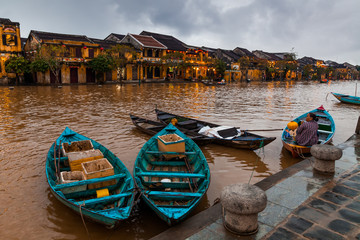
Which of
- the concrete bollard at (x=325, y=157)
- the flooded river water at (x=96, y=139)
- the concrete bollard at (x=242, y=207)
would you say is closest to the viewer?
the concrete bollard at (x=242, y=207)

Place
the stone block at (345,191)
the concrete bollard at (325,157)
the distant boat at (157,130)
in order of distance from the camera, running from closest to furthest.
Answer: the stone block at (345,191), the concrete bollard at (325,157), the distant boat at (157,130)

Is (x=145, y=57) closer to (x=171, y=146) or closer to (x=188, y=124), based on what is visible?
(x=188, y=124)

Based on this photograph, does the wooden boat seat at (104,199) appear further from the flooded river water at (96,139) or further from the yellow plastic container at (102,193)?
the flooded river water at (96,139)

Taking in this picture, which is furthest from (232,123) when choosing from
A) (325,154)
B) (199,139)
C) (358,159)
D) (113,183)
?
(113,183)

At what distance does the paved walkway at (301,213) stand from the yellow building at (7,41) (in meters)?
38.1

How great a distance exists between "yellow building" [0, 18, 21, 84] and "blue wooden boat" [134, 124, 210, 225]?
34331 millimetres

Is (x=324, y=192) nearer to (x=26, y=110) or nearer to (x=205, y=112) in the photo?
(x=205, y=112)

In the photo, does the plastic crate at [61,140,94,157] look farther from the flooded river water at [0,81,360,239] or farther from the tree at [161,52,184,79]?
the tree at [161,52,184,79]

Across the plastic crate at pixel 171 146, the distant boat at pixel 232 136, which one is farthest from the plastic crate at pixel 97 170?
the distant boat at pixel 232 136

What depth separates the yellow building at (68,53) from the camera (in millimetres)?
34812

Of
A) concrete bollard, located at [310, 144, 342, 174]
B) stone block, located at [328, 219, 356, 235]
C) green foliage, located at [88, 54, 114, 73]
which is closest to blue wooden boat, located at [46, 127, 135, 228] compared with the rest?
stone block, located at [328, 219, 356, 235]

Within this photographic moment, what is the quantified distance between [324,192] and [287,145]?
4.00 metres

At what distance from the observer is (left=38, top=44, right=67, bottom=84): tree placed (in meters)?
32.2

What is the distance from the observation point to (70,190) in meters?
5.37
